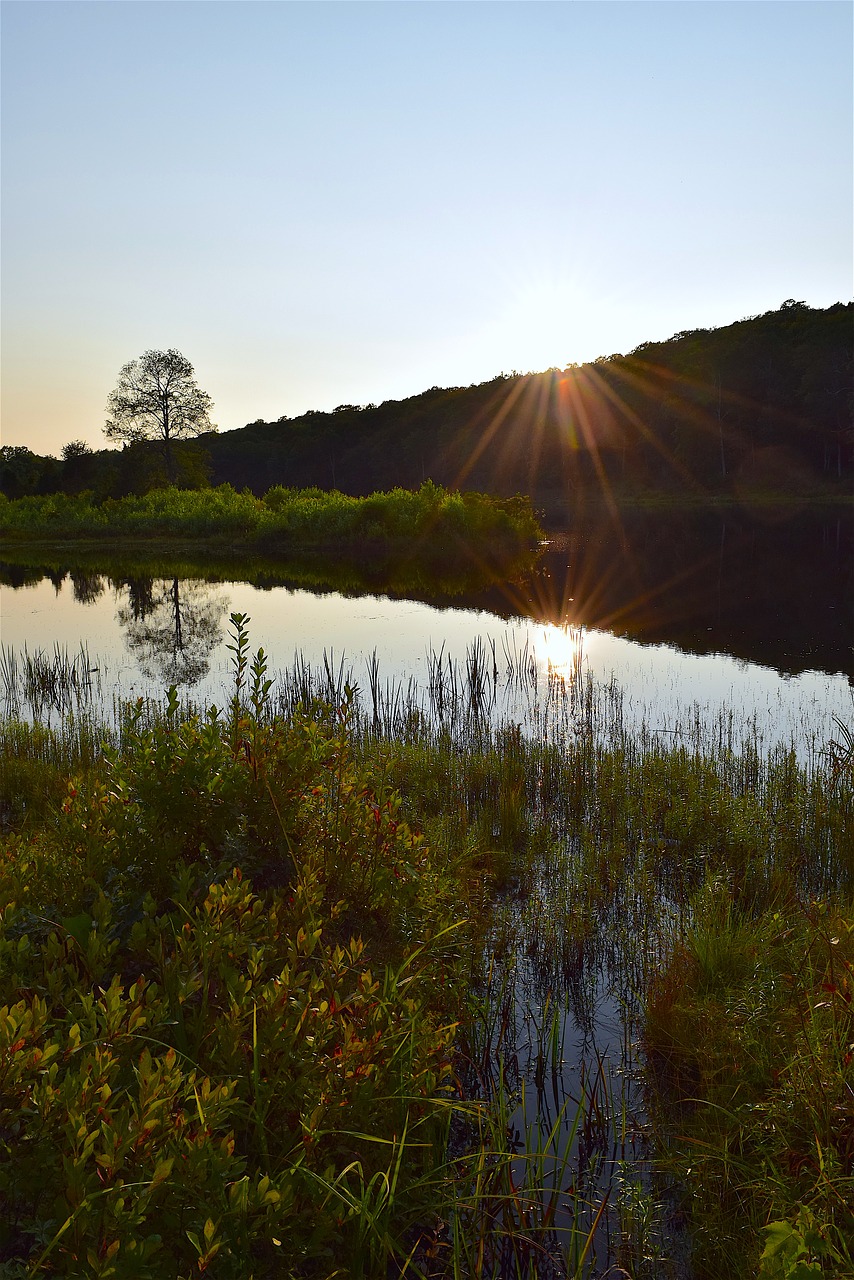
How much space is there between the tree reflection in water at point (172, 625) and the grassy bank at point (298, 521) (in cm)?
1140

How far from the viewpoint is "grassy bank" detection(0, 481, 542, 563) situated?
1458 inches

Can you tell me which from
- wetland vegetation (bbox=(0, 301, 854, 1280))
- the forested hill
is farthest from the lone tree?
wetland vegetation (bbox=(0, 301, 854, 1280))

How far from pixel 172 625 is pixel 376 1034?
19837 mm

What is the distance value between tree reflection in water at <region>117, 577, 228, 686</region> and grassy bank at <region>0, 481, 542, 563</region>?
37.4 feet

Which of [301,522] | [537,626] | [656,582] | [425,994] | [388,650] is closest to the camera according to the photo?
[425,994]

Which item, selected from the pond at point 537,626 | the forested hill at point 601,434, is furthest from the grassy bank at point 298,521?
the forested hill at point 601,434

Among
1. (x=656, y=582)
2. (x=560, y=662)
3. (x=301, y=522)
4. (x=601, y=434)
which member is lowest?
(x=560, y=662)

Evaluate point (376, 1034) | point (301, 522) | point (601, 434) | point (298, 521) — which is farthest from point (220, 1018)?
point (601, 434)

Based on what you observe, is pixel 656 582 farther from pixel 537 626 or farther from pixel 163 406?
pixel 163 406

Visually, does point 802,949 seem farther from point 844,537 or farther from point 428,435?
point 428,435

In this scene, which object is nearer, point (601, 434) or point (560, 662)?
point (560, 662)

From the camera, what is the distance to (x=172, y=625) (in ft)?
69.8

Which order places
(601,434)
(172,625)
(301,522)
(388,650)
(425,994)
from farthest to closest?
(601,434), (301,522), (172,625), (388,650), (425,994)

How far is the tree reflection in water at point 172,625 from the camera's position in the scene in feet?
51.3
